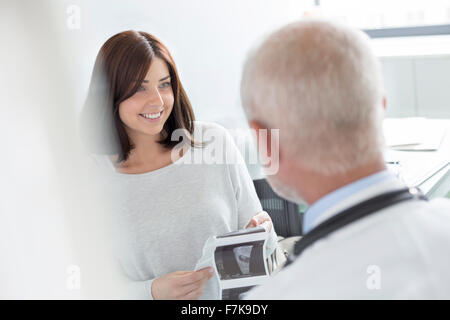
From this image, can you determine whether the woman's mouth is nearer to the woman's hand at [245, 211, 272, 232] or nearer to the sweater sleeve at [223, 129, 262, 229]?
the sweater sleeve at [223, 129, 262, 229]

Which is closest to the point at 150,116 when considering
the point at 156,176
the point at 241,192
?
the point at 156,176

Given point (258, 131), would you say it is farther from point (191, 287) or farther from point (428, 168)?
point (428, 168)

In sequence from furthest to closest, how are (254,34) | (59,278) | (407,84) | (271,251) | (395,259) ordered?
1. (407,84)
2. (254,34)
3. (271,251)
4. (59,278)
5. (395,259)

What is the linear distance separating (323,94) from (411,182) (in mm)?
1271

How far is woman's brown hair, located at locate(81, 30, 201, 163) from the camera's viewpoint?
1.30m

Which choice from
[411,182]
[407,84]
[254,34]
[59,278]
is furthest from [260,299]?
[407,84]

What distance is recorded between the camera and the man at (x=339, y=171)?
2.03 feet

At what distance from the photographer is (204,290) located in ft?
4.36

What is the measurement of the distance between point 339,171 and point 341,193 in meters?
0.03

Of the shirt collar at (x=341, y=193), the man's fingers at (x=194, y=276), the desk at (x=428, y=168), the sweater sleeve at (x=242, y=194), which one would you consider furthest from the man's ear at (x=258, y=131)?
the desk at (x=428, y=168)

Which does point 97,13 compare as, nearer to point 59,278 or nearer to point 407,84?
point 59,278

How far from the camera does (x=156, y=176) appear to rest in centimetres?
139

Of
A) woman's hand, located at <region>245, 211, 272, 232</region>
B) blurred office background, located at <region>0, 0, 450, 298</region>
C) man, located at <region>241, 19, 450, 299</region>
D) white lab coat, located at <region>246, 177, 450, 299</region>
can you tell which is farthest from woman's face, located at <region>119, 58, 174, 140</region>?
white lab coat, located at <region>246, 177, 450, 299</region>

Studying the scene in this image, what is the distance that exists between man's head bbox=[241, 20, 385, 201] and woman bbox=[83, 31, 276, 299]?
25.3 inches
